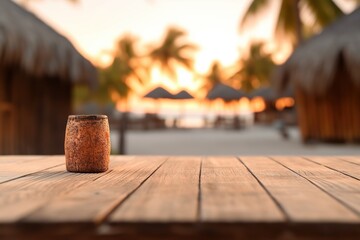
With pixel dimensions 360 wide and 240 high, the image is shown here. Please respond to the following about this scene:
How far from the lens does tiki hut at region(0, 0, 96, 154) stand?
6109 millimetres

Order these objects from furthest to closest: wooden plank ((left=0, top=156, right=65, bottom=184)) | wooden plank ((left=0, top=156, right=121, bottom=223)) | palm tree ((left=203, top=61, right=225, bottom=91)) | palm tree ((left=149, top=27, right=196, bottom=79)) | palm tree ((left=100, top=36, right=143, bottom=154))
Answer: palm tree ((left=203, top=61, right=225, bottom=91)) < palm tree ((left=149, top=27, right=196, bottom=79)) < palm tree ((left=100, top=36, right=143, bottom=154)) < wooden plank ((left=0, top=156, right=65, bottom=184)) < wooden plank ((left=0, top=156, right=121, bottom=223))

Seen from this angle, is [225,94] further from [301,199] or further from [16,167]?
[301,199]

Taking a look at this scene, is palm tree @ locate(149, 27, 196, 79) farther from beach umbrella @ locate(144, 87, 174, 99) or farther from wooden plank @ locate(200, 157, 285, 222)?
wooden plank @ locate(200, 157, 285, 222)

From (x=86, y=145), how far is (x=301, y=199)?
95cm

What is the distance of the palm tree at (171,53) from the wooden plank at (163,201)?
1150 inches

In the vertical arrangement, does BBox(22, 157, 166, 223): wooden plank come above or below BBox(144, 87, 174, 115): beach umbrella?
below

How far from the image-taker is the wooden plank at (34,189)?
3.14 ft

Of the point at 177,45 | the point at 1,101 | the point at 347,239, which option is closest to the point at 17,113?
the point at 1,101

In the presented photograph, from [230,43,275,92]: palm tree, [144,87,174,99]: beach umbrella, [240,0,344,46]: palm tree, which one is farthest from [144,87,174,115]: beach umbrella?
[230,43,275,92]: palm tree

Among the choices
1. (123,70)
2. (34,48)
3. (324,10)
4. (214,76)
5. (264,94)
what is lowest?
(34,48)

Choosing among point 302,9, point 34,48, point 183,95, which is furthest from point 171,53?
point 34,48

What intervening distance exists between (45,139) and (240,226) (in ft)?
23.2

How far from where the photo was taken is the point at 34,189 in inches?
48.3

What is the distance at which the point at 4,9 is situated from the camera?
20.0 feet
